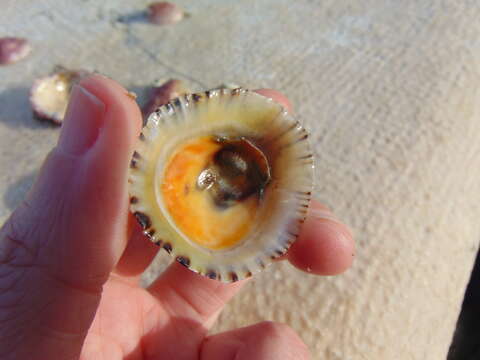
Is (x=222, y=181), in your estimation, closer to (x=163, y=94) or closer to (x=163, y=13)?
(x=163, y=94)

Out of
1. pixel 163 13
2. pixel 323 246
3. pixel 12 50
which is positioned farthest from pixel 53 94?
pixel 323 246

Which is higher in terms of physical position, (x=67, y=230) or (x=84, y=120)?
(x=84, y=120)

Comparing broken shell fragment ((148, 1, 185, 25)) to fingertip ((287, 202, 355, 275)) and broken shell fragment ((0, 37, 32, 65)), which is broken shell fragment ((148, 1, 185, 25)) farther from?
fingertip ((287, 202, 355, 275))

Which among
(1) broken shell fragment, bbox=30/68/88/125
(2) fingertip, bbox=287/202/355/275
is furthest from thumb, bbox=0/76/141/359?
(1) broken shell fragment, bbox=30/68/88/125

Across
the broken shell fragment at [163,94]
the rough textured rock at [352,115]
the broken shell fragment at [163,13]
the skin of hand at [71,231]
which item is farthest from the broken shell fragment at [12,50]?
the skin of hand at [71,231]

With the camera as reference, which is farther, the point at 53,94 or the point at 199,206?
the point at 53,94
